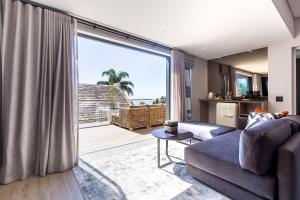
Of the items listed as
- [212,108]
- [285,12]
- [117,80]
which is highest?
[285,12]

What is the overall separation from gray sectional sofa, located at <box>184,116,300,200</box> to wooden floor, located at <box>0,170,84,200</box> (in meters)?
1.35

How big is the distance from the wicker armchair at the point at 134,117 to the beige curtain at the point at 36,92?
2188 millimetres

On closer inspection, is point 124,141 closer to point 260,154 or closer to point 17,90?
point 17,90

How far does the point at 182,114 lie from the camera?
4105mm

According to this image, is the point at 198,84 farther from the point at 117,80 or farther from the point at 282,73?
the point at 117,80

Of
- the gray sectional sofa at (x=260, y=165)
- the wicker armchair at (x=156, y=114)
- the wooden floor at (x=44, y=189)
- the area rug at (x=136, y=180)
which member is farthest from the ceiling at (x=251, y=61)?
the wooden floor at (x=44, y=189)

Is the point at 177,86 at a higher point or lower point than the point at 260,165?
higher

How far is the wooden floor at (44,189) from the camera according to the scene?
61.9 inches

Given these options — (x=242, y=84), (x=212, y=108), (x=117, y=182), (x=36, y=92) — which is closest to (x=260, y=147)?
(x=117, y=182)

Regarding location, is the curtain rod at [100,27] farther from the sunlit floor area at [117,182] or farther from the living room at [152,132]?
the sunlit floor area at [117,182]

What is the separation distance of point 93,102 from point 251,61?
499cm

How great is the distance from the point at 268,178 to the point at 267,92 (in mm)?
3026

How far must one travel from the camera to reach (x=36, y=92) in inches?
81.0

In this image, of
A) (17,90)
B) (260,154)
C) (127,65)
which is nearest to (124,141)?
(17,90)
